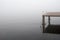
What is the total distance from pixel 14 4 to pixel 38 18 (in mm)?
993

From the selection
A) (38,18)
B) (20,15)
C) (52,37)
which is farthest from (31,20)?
(52,37)

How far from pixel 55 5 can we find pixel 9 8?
1.50 metres

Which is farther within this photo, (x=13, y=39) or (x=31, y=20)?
(x=31, y=20)

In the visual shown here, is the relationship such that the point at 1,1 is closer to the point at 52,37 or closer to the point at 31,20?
the point at 31,20

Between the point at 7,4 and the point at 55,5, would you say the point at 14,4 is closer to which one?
the point at 7,4

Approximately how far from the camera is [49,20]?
3553 millimetres

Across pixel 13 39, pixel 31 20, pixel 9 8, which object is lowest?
pixel 13 39

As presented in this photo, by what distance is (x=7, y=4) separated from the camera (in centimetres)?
440

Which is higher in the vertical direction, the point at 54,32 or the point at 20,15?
the point at 20,15

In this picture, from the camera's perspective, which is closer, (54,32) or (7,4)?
(54,32)

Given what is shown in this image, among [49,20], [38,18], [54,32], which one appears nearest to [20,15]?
[38,18]

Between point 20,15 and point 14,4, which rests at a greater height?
point 14,4

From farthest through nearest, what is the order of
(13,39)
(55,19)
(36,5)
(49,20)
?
1. (36,5)
2. (55,19)
3. (49,20)
4. (13,39)

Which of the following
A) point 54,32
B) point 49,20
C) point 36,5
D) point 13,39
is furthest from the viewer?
point 36,5
